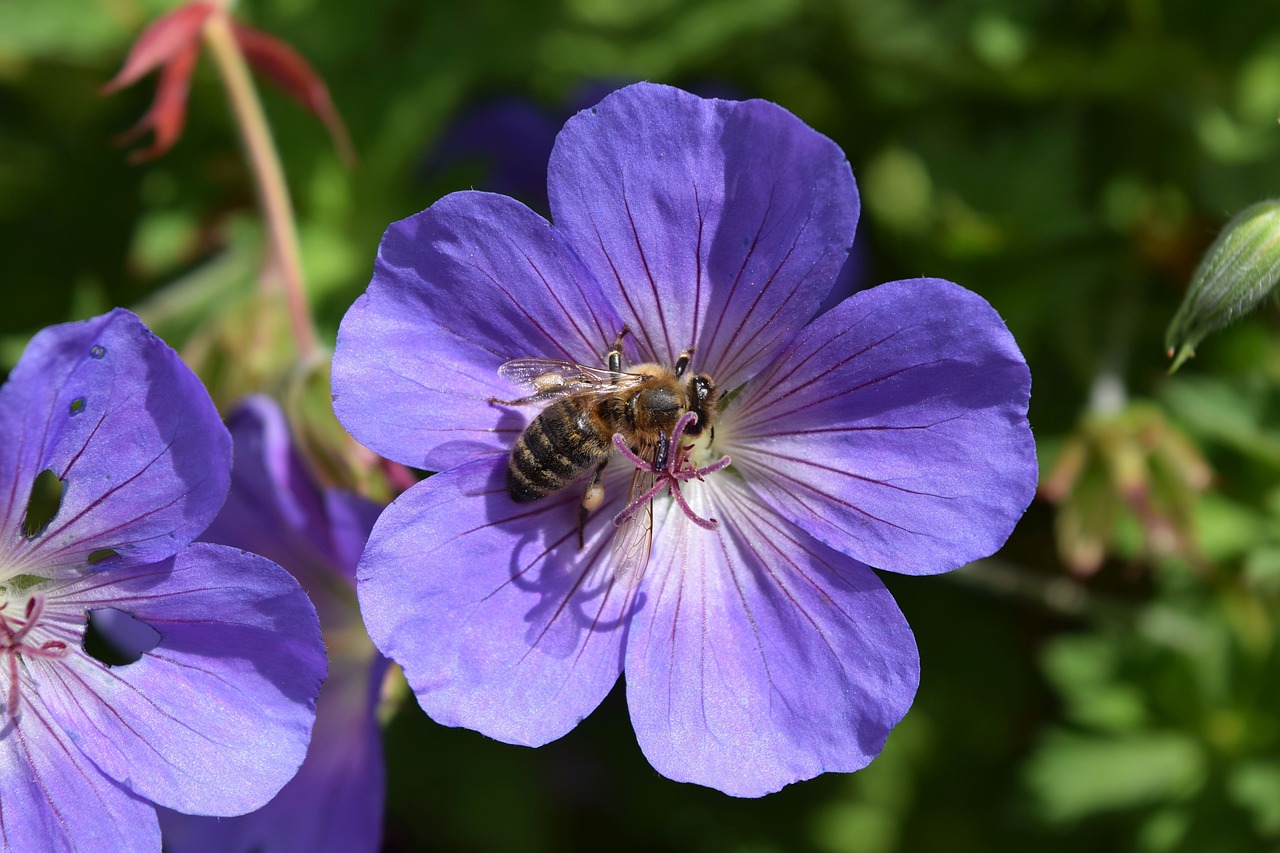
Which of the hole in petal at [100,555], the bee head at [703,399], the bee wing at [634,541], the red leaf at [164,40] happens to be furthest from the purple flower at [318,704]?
the red leaf at [164,40]

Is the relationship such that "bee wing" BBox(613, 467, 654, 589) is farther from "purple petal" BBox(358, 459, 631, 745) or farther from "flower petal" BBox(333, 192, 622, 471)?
"flower petal" BBox(333, 192, 622, 471)

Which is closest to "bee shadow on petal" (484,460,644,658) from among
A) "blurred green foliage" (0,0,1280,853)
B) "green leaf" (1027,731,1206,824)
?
"blurred green foliage" (0,0,1280,853)

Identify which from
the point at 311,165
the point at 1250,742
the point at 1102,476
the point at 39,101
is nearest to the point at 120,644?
the point at 311,165

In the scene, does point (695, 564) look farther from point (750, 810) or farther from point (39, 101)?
point (39, 101)

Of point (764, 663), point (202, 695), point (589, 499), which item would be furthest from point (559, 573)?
point (202, 695)

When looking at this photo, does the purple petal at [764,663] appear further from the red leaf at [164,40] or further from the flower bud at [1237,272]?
the red leaf at [164,40]

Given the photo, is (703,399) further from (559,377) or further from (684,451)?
(559,377)

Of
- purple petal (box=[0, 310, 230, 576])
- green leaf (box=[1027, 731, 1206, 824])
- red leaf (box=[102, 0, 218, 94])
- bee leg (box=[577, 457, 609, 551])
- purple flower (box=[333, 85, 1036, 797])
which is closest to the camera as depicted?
purple petal (box=[0, 310, 230, 576])
